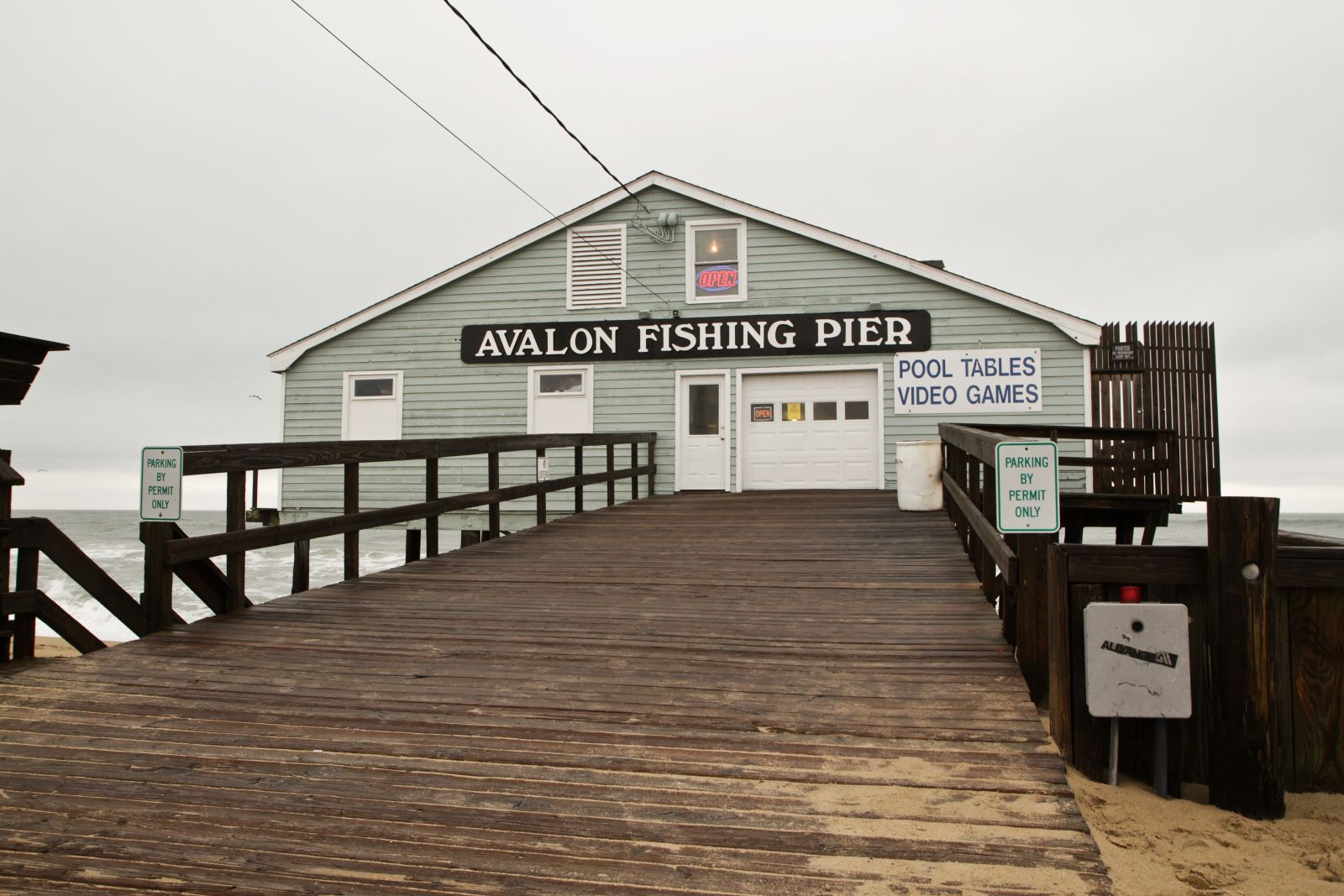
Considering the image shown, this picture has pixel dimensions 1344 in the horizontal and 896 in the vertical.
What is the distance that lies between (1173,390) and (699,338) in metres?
8.46

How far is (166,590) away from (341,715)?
7.93ft

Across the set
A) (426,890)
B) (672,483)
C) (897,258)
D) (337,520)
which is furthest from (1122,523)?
(426,890)

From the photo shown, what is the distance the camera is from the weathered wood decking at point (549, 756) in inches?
93.0

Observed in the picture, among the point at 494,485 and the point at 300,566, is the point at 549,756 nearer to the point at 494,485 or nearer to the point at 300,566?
the point at 300,566

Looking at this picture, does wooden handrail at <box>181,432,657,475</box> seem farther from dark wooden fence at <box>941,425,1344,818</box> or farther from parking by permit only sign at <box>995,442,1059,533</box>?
dark wooden fence at <box>941,425,1344,818</box>

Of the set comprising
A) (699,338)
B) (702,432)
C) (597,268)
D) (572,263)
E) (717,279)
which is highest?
(572,263)

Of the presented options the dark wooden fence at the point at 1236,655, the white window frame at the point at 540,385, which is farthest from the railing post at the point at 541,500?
the dark wooden fence at the point at 1236,655

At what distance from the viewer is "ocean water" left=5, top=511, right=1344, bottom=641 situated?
78.5 feet

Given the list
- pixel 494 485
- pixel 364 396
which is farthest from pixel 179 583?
pixel 494 485

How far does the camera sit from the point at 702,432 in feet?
48.3

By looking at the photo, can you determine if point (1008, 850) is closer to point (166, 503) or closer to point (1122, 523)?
point (166, 503)

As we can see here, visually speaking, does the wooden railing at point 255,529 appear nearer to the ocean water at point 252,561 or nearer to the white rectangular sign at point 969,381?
the white rectangular sign at point 969,381

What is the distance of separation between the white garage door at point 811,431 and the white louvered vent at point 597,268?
9.46 feet

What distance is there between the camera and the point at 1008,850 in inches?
95.8
